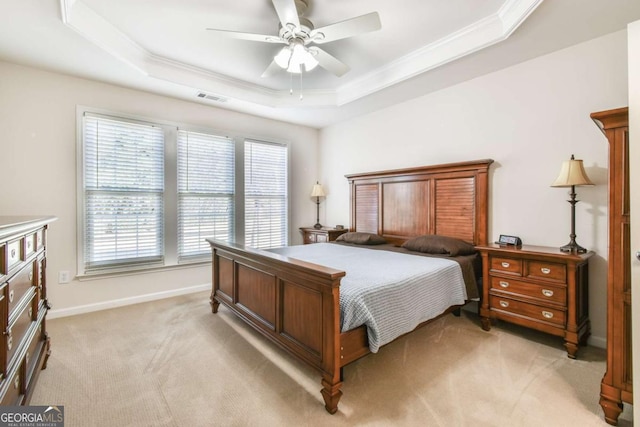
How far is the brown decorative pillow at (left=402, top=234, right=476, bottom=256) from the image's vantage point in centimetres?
309

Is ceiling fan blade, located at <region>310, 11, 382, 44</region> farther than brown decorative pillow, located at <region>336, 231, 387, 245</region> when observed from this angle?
No

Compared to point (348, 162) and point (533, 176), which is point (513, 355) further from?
point (348, 162)

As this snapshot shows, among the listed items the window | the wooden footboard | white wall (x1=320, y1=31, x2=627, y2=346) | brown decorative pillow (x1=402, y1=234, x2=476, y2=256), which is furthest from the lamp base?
the window

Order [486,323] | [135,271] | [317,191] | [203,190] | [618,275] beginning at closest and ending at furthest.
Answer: [618,275] < [486,323] < [135,271] < [203,190] < [317,191]

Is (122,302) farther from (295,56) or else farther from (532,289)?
(532,289)

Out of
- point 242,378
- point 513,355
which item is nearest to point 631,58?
point 513,355

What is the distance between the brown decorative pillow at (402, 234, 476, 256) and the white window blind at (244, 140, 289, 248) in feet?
7.87

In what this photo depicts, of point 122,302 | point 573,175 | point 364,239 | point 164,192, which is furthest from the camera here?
point 364,239

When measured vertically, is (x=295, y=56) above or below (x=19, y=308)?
above

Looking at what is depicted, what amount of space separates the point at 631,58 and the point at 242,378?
9.59 ft

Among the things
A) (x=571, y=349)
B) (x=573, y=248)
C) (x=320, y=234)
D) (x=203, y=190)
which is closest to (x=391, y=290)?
(x=571, y=349)

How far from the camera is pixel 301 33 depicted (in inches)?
92.4

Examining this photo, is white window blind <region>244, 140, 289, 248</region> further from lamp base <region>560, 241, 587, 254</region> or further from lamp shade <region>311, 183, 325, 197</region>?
lamp base <region>560, 241, 587, 254</region>

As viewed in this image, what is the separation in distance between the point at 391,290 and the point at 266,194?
128 inches
